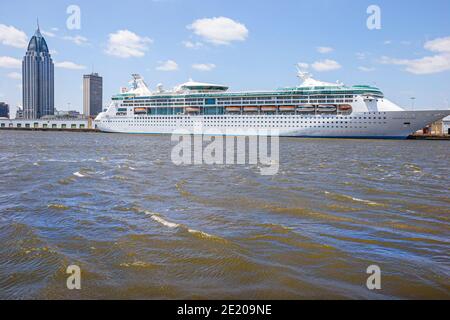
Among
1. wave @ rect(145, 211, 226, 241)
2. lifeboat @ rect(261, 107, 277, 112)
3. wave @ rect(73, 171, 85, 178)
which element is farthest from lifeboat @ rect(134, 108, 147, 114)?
wave @ rect(145, 211, 226, 241)

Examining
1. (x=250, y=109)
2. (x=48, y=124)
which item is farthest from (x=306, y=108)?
(x=48, y=124)

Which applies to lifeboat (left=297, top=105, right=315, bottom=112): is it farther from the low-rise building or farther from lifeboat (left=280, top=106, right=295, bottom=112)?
the low-rise building

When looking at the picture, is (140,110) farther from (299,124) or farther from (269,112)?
(299,124)

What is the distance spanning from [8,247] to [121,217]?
3.34 meters

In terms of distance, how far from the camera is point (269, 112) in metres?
82.2

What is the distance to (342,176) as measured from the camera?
21375 mm

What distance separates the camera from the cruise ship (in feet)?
233

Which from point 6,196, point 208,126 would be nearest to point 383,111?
point 208,126

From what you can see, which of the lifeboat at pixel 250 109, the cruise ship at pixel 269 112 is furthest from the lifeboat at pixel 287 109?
the lifeboat at pixel 250 109

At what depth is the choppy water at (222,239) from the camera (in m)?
6.88

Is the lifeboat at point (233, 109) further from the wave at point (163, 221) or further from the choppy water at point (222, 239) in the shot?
the wave at point (163, 221)

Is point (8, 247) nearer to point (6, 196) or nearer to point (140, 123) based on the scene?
point (6, 196)

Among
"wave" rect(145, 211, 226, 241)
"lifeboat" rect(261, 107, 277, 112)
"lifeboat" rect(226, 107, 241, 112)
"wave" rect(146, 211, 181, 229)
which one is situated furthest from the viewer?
"lifeboat" rect(226, 107, 241, 112)

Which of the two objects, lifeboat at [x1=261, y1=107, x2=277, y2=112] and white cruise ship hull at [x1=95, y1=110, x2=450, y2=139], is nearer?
white cruise ship hull at [x1=95, y1=110, x2=450, y2=139]
